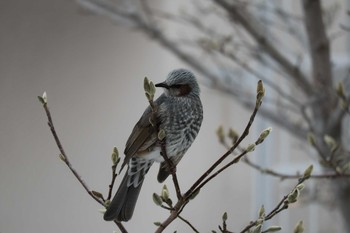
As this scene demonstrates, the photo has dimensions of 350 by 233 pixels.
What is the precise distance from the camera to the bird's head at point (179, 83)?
22.7 inches

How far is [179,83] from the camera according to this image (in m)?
0.59

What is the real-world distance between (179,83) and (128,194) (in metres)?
0.17

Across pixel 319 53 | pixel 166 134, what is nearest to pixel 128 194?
pixel 166 134

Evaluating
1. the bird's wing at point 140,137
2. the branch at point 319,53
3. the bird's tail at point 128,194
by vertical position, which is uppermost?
the branch at point 319,53

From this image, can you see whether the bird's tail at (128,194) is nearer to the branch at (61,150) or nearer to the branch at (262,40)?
the branch at (61,150)

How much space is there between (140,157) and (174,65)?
4.38ft

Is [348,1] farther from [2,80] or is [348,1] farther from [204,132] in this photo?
[2,80]

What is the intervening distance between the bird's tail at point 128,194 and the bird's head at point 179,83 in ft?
0.43

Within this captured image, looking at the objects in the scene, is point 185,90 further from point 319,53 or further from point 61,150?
point 319,53

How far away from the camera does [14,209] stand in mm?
1252

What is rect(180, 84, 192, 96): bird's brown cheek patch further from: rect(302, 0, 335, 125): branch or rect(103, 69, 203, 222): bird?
rect(302, 0, 335, 125): branch

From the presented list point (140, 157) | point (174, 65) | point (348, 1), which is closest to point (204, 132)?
point (174, 65)

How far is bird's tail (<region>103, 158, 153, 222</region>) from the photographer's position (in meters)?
0.64

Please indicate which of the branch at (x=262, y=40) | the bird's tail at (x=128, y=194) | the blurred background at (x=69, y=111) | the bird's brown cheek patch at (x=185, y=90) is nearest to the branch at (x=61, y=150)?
the bird's tail at (x=128, y=194)
